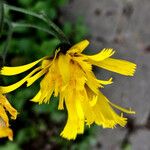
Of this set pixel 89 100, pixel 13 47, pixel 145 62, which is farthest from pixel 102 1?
pixel 89 100

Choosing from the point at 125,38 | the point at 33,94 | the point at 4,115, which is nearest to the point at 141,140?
the point at 125,38

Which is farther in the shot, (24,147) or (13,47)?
(24,147)

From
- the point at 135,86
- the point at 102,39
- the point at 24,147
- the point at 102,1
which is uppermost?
the point at 102,1

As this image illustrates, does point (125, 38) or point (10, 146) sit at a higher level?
point (125, 38)

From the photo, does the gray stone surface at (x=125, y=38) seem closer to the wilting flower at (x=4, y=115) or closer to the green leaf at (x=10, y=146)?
the green leaf at (x=10, y=146)

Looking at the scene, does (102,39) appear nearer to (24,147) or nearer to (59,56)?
(24,147)

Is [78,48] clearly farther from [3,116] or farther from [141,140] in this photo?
[141,140]

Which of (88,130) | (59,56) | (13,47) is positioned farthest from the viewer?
(88,130)
